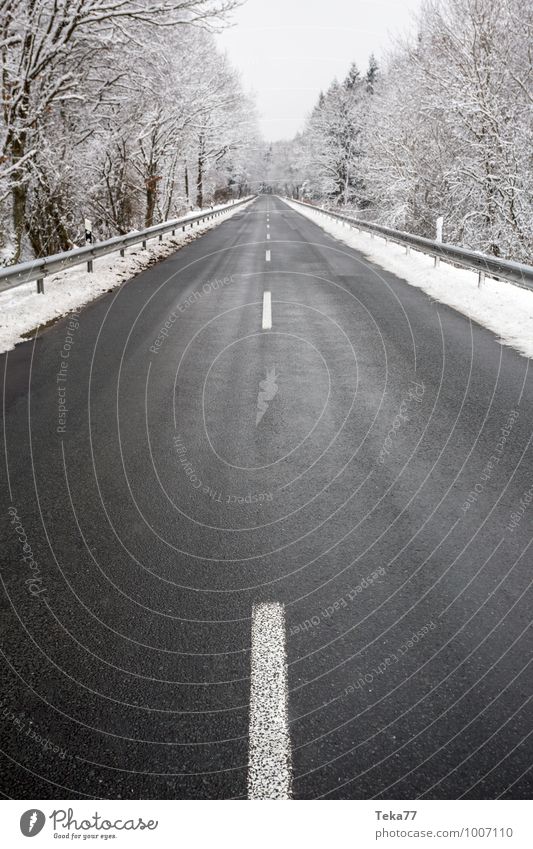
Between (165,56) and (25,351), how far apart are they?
10550 mm

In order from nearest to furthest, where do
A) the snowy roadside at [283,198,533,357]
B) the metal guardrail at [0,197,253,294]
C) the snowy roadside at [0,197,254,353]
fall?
the snowy roadside at [283,198,533,357]
the snowy roadside at [0,197,254,353]
the metal guardrail at [0,197,253,294]

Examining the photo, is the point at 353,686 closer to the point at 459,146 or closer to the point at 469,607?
the point at 469,607

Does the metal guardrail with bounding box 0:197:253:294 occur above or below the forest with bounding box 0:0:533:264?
below

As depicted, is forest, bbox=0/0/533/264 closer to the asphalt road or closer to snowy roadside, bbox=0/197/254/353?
snowy roadside, bbox=0/197/254/353

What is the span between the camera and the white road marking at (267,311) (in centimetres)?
877

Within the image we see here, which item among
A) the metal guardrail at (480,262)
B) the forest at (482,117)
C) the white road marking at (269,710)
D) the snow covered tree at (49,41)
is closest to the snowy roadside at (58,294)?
the snow covered tree at (49,41)

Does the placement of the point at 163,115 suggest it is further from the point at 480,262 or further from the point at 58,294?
the point at 480,262

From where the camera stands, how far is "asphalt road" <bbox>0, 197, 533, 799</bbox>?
201cm

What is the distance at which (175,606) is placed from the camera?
2770mm

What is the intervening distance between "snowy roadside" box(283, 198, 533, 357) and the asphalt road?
Result: 222cm

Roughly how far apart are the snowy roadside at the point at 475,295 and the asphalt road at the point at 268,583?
222 cm

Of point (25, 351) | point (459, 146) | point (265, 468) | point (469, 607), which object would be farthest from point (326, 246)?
point (469, 607)

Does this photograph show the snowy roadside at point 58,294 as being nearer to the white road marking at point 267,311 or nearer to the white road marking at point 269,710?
the white road marking at point 267,311

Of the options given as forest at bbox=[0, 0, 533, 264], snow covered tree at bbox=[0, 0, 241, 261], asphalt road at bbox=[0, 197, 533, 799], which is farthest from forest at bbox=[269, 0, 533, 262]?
asphalt road at bbox=[0, 197, 533, 799]
